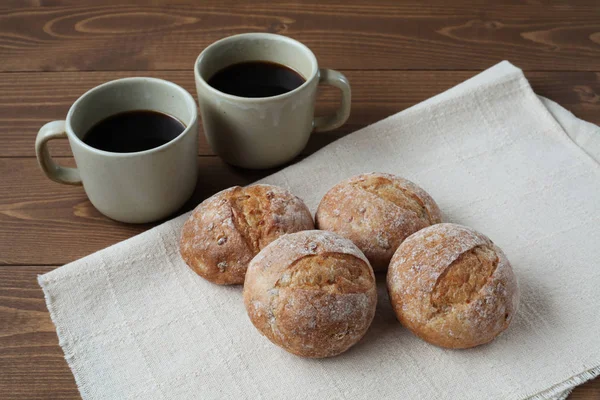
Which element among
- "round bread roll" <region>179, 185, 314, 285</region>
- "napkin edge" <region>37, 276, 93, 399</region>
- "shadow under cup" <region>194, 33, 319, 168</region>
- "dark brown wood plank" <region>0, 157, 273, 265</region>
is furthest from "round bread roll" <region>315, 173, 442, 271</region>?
"napkin edge" <region>37, 276, 93, 399</region>

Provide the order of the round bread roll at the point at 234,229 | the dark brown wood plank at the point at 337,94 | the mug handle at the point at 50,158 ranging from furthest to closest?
the dark brown wood plank at the point at 337,94
the mug handle at the point at 50,158
the round bread roll at the point at 234,229

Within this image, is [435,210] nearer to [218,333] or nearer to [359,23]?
[218,333]

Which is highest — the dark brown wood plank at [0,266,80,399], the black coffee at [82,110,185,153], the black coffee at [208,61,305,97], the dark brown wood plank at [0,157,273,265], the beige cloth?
the black coffee at [208,61,305,97]

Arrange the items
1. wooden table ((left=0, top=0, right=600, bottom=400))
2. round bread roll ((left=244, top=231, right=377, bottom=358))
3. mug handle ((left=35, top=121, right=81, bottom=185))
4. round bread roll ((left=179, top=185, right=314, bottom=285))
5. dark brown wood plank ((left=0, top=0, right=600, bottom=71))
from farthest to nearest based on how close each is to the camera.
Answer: dark brown wood plank ((left=0, top=0, right=600, bottom=71)), wooden table ((left=0, top=0, right=600, bottom=400)), mug handle ((left=35, top=121, right=81, bottom=185)), round bread roll ((left=179, top=185, right=314, bottom=285)), round bread roll ((left=244, top=231, right=377, bottom=358))

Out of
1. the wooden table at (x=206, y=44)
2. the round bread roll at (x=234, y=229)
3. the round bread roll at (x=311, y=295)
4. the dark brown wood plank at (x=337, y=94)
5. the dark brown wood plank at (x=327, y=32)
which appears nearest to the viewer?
the round bread roll at (x=311, y=295)

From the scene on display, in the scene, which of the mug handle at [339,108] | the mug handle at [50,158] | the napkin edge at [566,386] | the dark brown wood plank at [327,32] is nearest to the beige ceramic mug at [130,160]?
the mug handle at [50,158]

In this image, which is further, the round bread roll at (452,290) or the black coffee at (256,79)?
the black coffee at (256,79)

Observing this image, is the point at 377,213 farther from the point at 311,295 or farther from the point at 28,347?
the point at 28,347

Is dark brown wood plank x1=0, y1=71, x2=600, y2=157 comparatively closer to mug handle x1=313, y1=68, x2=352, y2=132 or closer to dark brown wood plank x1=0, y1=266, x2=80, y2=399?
mug handle x1=313, y1=68, x2=352, y2=132

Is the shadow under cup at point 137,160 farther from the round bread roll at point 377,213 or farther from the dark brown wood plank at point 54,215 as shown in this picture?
the round bread roll at point 377,213
